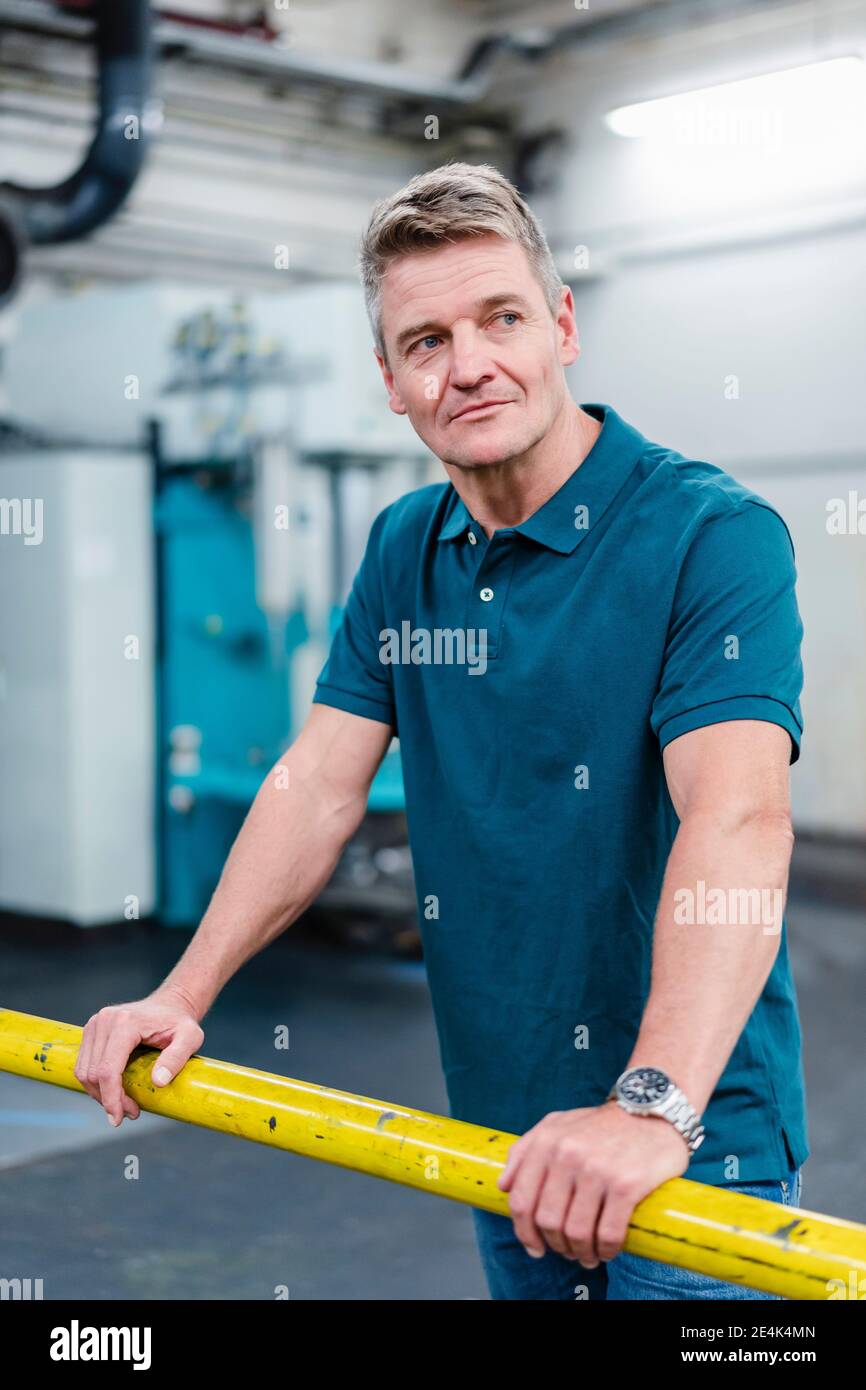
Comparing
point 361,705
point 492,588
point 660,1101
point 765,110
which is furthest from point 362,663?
point 765,110

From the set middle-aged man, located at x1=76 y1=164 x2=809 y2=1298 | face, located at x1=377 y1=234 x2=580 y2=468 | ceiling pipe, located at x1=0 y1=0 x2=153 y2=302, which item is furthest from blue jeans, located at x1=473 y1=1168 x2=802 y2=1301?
ceiling pipe, located at x1=0 y1=0 x2=153 y2=302

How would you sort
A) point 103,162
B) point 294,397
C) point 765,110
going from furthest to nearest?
point 765,110 < point 103,162 < point 294,397

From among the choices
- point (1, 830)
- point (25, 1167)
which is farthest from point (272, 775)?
point (1, 830)

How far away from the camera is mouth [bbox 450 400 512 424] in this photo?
1.50m

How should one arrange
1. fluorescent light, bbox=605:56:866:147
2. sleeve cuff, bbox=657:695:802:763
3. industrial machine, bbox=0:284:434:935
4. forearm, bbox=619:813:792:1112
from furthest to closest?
fluorescent light, bbox=605:56:866:147 < industrial machine, bbox=0:284:434:935 < sleeve cuff, bbox=657:695:802:763 < forearm, bbox=619:813:792:1112

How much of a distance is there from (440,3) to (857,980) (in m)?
5.70

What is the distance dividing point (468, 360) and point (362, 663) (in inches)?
18.8

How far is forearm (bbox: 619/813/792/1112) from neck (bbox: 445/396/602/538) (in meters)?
0.46

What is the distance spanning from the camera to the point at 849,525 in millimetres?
7211

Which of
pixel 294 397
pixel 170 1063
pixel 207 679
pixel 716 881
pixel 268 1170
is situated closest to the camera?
pixel 716 881

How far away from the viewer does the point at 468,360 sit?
1479mm

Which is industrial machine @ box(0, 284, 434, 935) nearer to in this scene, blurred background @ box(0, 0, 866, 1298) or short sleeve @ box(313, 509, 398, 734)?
blurred background @ box(0, 0, 866, 1298)

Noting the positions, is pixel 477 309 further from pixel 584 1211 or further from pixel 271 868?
pixel 584 1211
